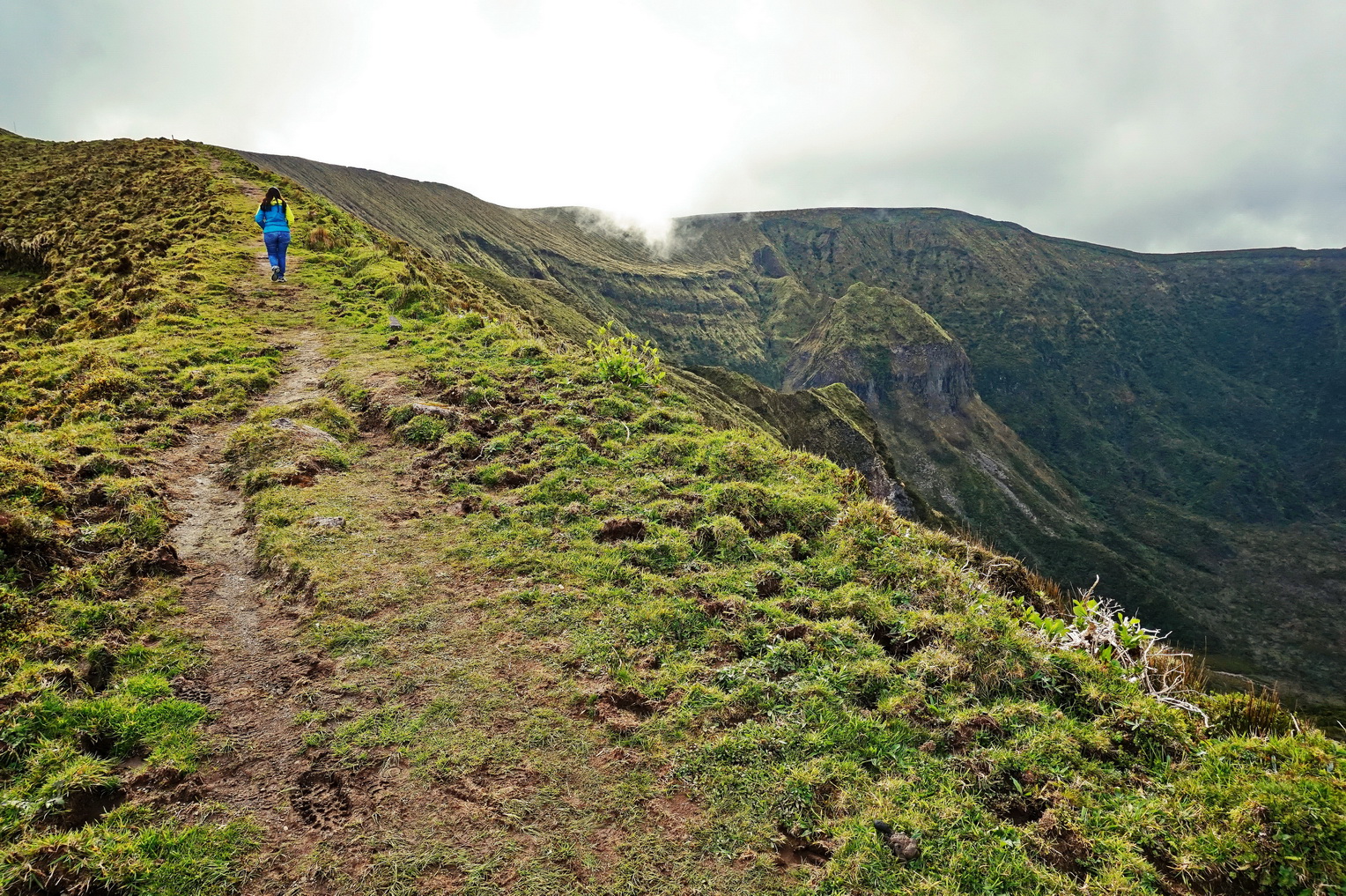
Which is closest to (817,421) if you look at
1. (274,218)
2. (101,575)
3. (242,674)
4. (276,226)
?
(276,226)

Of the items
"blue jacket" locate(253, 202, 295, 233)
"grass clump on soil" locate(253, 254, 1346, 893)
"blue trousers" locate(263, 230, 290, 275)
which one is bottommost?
"grass clump on soil" locate(253, 254, 1346, 893)

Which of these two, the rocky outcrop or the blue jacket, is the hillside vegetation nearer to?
the blue jacket

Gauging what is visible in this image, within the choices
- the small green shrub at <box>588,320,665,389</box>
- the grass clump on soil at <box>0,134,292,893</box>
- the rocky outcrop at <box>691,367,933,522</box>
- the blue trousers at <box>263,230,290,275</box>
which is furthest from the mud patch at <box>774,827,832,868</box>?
the rocky outcrop at <box>691,367,933,522</box>

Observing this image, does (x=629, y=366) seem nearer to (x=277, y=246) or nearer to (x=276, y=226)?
(x=276, y=226)

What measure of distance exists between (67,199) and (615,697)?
41.2 m

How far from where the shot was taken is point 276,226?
1952cm

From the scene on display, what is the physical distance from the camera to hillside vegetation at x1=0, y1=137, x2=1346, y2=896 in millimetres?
4500

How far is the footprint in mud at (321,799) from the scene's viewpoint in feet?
15.5

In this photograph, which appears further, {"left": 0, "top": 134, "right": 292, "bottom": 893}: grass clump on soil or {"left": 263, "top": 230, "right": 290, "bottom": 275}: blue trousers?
{"left": 263, "top": 230, "right": 290, "bottom": 275}: blue trousers

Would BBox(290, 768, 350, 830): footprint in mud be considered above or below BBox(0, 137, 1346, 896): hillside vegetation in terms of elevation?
below

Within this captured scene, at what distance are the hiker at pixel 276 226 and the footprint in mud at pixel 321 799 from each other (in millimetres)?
19665

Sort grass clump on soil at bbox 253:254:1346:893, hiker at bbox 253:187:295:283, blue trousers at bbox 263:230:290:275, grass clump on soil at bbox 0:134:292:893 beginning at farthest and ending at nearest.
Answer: blue trousers at bbox 263:230:290:275 → hiker at bbox 253:187:295:283 → grass clump on soil at bbox 253:254:1346:893 → grass clump on soil at bbox 0:134:292:893

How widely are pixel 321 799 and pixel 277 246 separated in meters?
20.6

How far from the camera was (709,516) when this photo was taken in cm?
930
